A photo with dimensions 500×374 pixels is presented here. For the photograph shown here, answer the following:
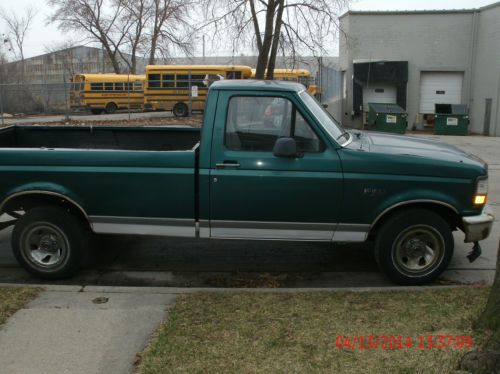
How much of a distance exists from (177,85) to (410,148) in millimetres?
24751

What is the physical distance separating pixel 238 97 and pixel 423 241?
2.24 metres

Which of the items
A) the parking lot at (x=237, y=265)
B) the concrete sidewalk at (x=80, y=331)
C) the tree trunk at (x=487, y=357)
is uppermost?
the tree trunk at (x=487, y=357)

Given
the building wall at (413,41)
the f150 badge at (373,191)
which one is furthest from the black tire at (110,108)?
the f150 badge at (373,191)

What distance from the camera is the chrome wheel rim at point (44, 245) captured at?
537 centimetres

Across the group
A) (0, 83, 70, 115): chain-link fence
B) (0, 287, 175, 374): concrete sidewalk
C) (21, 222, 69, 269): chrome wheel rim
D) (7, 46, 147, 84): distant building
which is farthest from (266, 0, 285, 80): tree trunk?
(7, 46, 147, 84): distant building

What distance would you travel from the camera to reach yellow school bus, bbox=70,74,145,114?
31.2 m

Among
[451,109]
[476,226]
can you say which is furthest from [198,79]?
[476,226]

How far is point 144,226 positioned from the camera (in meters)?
5.25

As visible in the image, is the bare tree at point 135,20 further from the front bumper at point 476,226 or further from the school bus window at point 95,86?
the front bumper at point 476,226

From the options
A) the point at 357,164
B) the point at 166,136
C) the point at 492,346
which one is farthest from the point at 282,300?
the point at 166,136

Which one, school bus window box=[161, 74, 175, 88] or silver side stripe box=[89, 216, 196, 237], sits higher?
school bus window box=[161, 74, 175, 88]

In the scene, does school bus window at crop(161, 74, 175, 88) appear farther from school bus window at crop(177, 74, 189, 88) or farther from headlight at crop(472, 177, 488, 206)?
headlight at crop(472, 177, 488, 206)

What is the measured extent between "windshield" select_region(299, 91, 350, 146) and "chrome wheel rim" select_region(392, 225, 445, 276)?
3.57 feet
